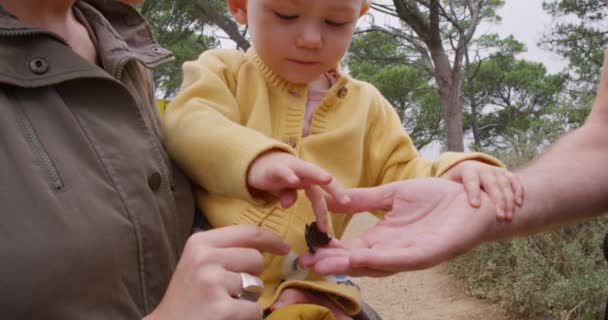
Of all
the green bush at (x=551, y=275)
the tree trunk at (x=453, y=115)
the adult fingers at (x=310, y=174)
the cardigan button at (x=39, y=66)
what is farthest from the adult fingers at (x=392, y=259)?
the tree trunk at (x=453, y=115)

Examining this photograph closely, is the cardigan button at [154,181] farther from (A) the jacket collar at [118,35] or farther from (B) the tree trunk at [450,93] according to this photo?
(B) the tree trunk at [450,93]

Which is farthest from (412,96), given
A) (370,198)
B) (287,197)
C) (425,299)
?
(287,197)

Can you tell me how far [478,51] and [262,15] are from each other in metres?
16.3

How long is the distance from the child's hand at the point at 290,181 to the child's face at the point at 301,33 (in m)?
0.41

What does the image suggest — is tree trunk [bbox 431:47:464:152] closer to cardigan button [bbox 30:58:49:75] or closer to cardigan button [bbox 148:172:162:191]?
cardigan button [bbox 148:172:162:191]

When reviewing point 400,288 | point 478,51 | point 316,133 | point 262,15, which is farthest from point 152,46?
point 478,51

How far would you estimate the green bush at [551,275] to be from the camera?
4.31m

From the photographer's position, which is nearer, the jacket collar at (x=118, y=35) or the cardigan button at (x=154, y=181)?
the cardigan button at (x=154, y=181)

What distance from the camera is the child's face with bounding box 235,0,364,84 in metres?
1.48

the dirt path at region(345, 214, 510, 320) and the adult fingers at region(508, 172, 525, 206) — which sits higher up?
the adult fingers at region(508, 172, 525, 206)

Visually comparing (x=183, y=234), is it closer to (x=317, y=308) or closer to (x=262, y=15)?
(x=317, y=308)

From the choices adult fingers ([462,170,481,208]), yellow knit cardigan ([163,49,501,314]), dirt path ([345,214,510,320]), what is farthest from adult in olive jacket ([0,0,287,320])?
dirt path ([345,214,510,320])

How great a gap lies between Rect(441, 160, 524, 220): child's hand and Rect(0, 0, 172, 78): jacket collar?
0.82 m

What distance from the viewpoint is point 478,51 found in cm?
1678
